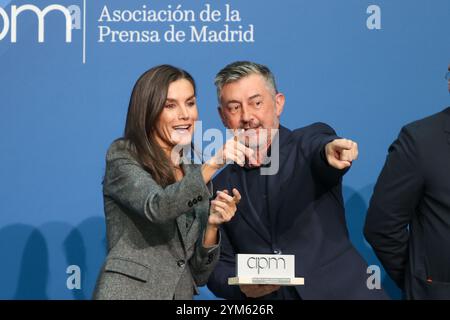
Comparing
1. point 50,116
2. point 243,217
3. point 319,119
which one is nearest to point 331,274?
point 243,217

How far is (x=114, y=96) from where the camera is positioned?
3.94 meters

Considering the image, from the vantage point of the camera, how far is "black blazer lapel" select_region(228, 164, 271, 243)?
317 centimetres

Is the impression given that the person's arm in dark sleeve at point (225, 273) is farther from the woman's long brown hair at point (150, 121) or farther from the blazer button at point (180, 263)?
the woman's long brown hair at point (150, 121)

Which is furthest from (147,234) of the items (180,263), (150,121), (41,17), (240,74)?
(41,17)

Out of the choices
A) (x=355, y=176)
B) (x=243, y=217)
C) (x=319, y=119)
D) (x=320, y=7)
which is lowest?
(x=243, y=217)

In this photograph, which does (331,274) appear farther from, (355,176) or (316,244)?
(355,176)

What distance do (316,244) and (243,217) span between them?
28cm

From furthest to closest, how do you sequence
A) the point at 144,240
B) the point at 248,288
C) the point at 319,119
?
the point at 319,119 < the point at 248,288 < the point at 144,240

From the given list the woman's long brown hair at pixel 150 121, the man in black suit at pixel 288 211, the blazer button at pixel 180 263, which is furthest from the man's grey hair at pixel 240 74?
the blazer button at pixel 180 263

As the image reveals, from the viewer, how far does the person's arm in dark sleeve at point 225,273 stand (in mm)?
3182

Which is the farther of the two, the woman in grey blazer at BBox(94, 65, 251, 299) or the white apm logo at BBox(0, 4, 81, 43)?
the white apm logo at BBox(0, 4, 81, 43)

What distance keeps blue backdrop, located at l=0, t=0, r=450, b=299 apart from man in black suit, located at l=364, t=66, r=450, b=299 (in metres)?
0.79

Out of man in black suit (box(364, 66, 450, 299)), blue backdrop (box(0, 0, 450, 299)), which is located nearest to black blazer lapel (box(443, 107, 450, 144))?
man in black suit (box(364, 66, 450, 299))

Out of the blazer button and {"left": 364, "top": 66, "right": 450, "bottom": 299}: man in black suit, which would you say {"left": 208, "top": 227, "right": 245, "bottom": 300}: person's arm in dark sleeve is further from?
{"left": 364, "top": 66, "right": 450, "bottom": 299}: man in black suit
